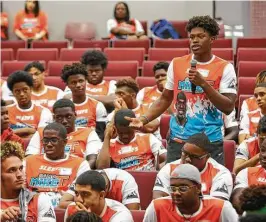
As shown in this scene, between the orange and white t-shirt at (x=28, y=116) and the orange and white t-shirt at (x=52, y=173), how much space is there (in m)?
1.36

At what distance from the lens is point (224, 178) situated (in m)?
4.84

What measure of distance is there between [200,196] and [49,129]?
56.5 inches

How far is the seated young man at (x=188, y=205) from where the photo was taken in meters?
4.29

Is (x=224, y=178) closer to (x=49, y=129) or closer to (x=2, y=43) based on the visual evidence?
(x=49, y=129)

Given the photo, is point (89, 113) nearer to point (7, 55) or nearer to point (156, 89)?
point (156, 89)

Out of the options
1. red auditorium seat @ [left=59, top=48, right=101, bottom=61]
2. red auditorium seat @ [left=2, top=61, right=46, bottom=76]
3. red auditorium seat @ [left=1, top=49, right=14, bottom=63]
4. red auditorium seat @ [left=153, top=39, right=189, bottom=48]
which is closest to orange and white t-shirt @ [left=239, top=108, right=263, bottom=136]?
red auditorium seat @ [left=2, top=61, right=46, bottom=76]

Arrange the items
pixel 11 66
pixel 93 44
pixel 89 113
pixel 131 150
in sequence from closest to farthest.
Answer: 1. pixel 131 150
2. pixel 89 113
3. pixel 11 66
4. pixel 93 44

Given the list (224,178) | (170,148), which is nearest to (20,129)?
(170,148)

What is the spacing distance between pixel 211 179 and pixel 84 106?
211 centimetres

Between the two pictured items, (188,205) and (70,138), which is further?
(70,138)

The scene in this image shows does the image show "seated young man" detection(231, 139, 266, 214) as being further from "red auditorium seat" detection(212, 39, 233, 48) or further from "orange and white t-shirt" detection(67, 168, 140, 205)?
"red auditorium seat" detection(212, 39, 233, 48)

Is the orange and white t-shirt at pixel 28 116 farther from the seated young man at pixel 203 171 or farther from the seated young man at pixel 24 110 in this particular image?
the seated young man at pixel 203 171

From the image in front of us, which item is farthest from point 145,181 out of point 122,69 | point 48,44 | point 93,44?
point 48,44

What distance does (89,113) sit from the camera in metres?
6.72
